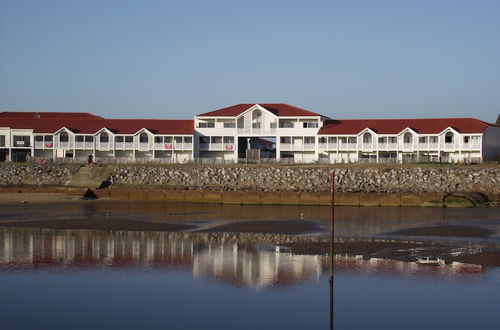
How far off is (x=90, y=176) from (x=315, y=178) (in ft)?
65.5

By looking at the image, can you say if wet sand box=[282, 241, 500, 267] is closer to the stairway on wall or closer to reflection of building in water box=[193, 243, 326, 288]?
reflection of building in water box=[193, 243, 326, 288]

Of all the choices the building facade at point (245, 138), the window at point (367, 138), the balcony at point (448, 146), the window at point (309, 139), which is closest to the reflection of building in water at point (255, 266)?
the building facade at point (245, 138)

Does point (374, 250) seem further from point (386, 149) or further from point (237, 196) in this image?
point (386, 149)

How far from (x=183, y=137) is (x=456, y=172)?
2778 centimetres

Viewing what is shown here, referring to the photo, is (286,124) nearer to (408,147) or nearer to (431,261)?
(408,147)

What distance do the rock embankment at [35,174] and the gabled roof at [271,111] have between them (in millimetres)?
16214

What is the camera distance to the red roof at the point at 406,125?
2468 inches

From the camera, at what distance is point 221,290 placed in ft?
72.7

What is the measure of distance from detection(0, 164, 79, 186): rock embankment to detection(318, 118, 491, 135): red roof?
2496 centimetres

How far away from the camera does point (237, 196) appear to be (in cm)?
4916

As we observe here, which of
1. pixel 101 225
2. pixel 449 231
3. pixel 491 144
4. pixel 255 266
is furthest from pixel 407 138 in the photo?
pixel 255 266

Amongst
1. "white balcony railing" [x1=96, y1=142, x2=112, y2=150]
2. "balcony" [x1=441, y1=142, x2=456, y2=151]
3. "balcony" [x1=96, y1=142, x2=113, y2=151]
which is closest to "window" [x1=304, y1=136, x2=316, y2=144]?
"balcony" [x1=441, y1=142, x2=456, y2=151]

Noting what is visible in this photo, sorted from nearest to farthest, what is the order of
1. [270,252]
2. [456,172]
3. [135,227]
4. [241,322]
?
1. [241,322]
2. [270,252]
3. [135,227]
4. [456,172]

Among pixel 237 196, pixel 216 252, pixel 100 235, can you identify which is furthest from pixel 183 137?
pixel 216 252
